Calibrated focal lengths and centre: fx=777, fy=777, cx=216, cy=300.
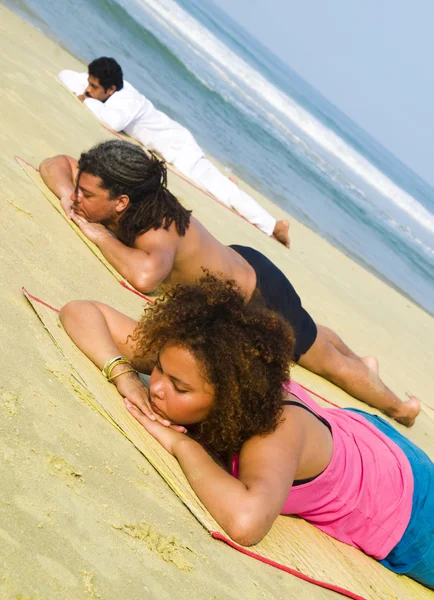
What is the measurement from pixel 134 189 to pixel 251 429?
2.40m

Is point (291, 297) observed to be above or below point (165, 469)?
above

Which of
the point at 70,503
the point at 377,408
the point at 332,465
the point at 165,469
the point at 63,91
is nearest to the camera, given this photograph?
the point at 70,503

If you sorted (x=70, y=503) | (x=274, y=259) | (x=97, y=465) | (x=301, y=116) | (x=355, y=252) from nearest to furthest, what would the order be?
1. (x=70, y=503)
2. (x=97, y=465)
3. (x=274, y=259)
4. (x=355, y=252)
5. (x=301, y=116)

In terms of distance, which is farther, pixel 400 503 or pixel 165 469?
pixel 400 503

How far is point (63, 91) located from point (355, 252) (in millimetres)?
7002

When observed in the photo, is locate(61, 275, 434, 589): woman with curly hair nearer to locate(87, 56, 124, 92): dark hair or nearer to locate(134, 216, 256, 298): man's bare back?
locate(134, 216, 256, 298): man's bare back

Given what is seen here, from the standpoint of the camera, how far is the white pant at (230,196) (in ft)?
28.2

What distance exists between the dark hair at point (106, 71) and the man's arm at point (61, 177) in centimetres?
341

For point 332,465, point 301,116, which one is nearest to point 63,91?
point 332,465

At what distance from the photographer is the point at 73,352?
3008 millimetres

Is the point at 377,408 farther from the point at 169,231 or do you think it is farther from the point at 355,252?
the point at 355,252

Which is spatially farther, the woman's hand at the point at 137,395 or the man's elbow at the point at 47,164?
the man's elbow at the point at 47,164

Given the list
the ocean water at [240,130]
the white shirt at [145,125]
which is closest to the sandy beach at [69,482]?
the white shirt at [145,125]

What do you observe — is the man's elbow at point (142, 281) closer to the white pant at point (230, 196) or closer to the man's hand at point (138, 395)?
the man's hand at point (138, 395)
